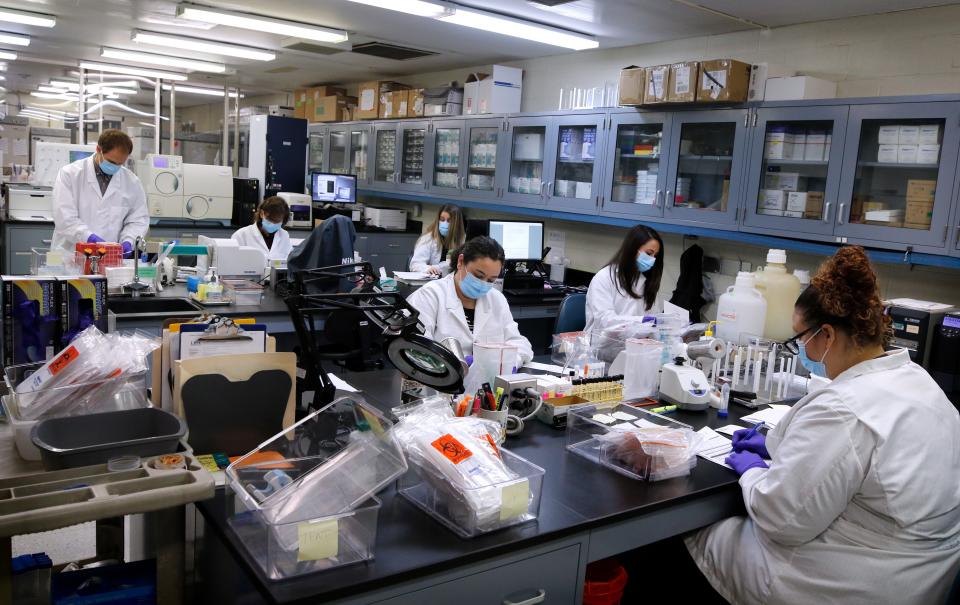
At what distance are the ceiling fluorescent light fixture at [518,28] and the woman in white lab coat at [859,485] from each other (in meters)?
3.13

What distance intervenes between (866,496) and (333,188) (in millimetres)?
6047

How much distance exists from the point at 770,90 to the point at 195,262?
335 centimetres

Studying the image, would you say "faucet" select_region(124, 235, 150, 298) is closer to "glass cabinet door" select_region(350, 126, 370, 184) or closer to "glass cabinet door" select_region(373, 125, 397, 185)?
"glass cabinet door" select_region(373, 125, 397, 185)

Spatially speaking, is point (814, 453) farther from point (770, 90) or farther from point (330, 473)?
point (770, 90)

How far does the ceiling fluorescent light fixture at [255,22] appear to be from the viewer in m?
4.77

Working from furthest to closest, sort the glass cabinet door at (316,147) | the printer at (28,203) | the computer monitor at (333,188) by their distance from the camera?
the glass cabinet door at (316,147) < the computer monitor at (333,188) < the printer at (28,203)

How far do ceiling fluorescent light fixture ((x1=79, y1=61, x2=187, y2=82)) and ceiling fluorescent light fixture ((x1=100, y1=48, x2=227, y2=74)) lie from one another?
50cm

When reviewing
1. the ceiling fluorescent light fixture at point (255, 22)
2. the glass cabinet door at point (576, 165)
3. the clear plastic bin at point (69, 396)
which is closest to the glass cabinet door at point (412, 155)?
the ceiling fluorescent light fixture at point (255, 22)

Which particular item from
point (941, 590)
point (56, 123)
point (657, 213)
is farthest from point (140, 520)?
point (56, 123)

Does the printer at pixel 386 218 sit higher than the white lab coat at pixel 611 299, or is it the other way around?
the printer at pixel 386 218

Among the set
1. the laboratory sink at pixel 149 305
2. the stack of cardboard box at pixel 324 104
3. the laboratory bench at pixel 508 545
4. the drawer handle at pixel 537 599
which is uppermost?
the stack of cardboard box at pixel 324 104

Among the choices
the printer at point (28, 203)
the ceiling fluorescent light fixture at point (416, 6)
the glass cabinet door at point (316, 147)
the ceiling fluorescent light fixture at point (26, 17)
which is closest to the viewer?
the ceiling fluorescent light fixture at point (416, 6)

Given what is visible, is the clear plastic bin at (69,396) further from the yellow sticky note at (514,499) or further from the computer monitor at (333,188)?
the computer monitor at (333,188)

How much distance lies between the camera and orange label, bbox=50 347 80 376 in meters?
1.64
